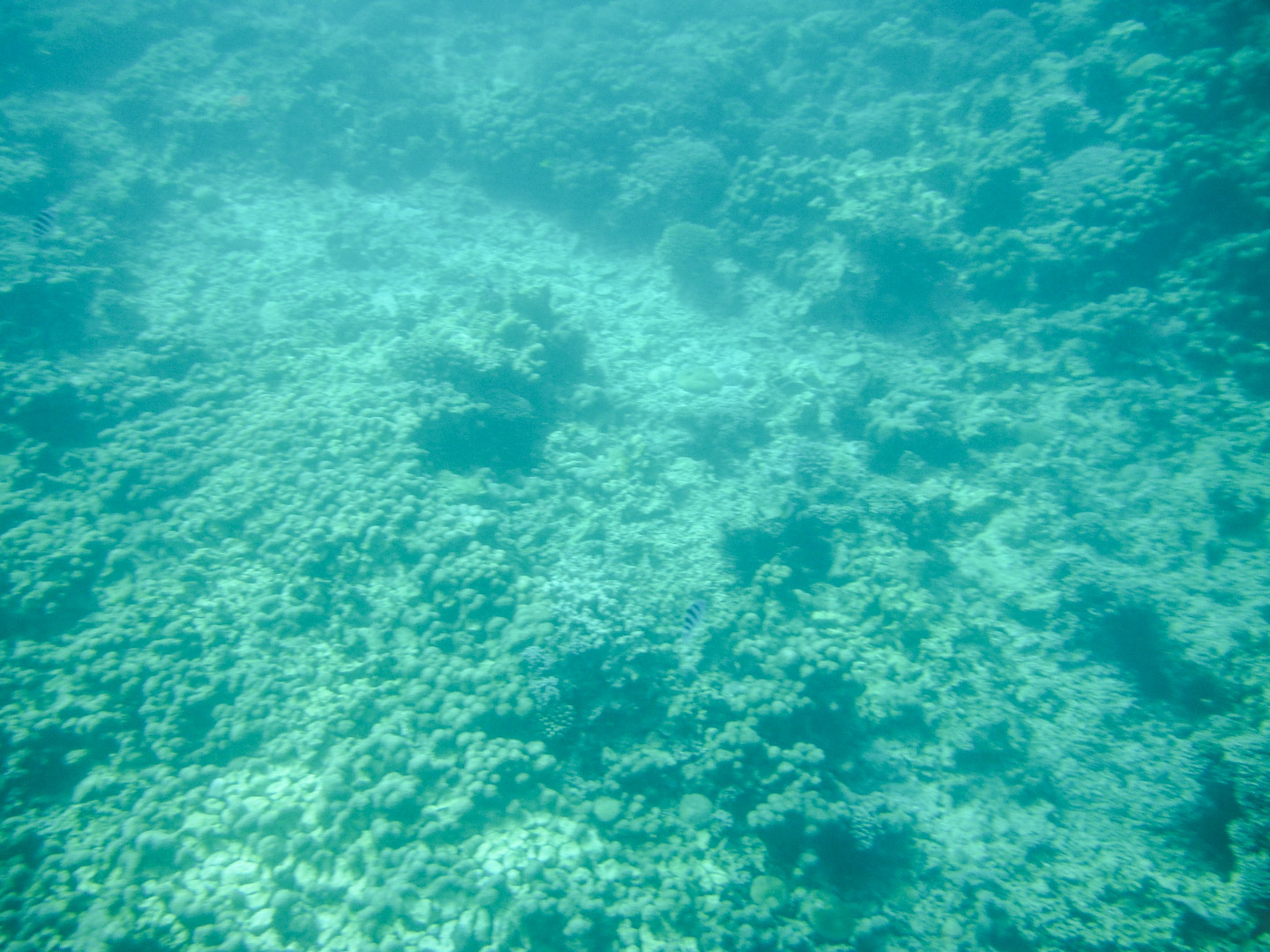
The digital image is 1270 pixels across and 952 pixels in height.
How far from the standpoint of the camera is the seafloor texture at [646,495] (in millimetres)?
4227

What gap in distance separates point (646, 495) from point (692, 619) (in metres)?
2.46

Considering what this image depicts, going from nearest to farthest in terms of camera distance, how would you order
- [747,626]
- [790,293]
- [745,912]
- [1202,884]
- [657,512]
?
[745,912], [1202,884], [747,626], [657,512], [790,293]

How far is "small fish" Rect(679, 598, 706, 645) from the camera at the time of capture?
4602mm

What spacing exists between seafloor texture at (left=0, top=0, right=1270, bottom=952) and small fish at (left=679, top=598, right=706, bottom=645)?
111mm

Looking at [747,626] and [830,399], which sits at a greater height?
[830,399]

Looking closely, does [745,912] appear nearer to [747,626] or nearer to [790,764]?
[790,764]

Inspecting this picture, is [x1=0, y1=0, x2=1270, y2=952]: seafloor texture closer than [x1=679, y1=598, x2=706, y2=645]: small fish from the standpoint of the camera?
Yes

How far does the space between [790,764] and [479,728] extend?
2464mm

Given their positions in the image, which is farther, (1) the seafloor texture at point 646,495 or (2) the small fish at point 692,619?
(2) the small fish at point 692,619

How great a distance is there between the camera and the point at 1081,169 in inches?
318

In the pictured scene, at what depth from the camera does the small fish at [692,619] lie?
460 cm

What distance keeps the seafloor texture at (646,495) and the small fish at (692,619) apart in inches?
4.4

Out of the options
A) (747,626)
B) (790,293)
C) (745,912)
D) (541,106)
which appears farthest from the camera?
(541,106)

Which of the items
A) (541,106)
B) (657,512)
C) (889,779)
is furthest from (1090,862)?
(541,106)
